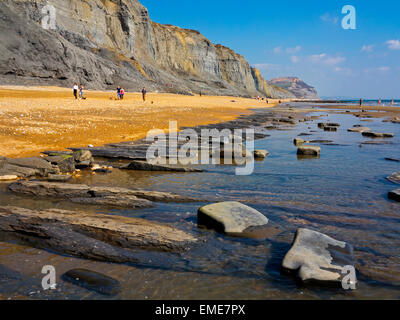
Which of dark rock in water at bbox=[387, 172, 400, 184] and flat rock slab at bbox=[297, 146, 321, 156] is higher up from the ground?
flat rock slab at bbox=[297, 146, 321, 156]

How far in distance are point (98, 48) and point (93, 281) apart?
200 ft

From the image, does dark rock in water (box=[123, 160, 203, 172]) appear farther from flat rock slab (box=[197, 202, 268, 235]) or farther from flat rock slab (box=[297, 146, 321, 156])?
flat rock slab (box=[297, 146, 321, 156])

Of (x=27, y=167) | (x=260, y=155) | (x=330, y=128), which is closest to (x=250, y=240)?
(x=27, y=167)

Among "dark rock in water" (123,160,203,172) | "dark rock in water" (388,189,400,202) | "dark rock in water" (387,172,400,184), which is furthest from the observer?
"dark rock in water" (123,160,203,172)

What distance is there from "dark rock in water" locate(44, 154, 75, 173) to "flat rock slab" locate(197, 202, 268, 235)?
429 centimetres

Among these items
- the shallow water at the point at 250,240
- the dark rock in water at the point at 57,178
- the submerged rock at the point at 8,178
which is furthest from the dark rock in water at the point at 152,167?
the submerged rock at the point at 8,178

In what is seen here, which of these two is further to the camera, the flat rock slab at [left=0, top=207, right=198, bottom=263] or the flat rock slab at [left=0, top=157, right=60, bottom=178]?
the flat rock slab at [left=0, top=157, right=60, bottom=178]

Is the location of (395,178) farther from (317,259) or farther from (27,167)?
(27,167)

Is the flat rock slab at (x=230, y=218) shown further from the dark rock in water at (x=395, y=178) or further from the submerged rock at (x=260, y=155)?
the submerged rock at (x=260, y=155)

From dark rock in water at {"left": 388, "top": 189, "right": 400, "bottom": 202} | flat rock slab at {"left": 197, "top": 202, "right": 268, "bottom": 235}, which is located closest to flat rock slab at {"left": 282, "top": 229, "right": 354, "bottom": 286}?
flat rock slab at {"left": 197, "top": 202, "right": 268, "bottom": 235}

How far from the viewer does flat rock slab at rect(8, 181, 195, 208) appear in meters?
5.43

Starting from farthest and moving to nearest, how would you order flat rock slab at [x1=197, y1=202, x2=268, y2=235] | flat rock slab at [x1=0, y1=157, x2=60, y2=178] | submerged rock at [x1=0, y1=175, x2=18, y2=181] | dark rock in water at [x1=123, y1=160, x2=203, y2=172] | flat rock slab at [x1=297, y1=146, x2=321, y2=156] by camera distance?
1. flat rock slab at [x1=297, y1=146, x2=321, y2=156]
2. dark rock in water at [x1=123, y1=160, x2=203, y2=172]
3. flat rock slab at [x1=0, y1=157, x2=60, y2=178]
4. submerged rock at [x1=0, y1=175, x2=18, y2=181]
5. flat rock slab at [x1=197, y1=202, x2=268, y2=235]

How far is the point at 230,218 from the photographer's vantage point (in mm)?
4520
